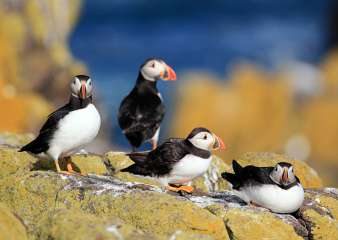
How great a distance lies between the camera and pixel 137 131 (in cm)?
973

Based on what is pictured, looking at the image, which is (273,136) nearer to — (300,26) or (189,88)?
(189,88)

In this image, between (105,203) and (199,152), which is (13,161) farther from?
(199,152)

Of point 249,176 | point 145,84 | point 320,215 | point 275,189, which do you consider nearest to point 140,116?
point 145,84

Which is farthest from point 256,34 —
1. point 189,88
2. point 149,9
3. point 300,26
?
point 189,88

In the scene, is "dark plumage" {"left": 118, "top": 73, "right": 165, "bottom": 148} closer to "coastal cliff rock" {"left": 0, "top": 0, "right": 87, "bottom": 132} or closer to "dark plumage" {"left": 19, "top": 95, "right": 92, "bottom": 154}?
"dark plumage" {"left": 19, "top": 95, "right": 92, "bottom": 154}

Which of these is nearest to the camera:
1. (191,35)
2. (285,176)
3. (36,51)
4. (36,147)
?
(285,176)

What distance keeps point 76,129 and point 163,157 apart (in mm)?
807

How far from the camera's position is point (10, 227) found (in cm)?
584

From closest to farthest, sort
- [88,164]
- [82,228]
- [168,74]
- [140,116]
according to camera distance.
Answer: [82,228], [88,164], [140,116], [168,74]

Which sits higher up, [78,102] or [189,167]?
[78,102]

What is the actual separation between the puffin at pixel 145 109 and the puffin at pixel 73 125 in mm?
2226

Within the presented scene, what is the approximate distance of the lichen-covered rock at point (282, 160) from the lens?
8.77 m

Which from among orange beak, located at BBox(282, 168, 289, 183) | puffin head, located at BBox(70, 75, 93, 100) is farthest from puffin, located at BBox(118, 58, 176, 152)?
orange beak, located at BBox(282, 168, 289, 183)

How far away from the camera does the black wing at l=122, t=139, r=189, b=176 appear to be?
747cm
